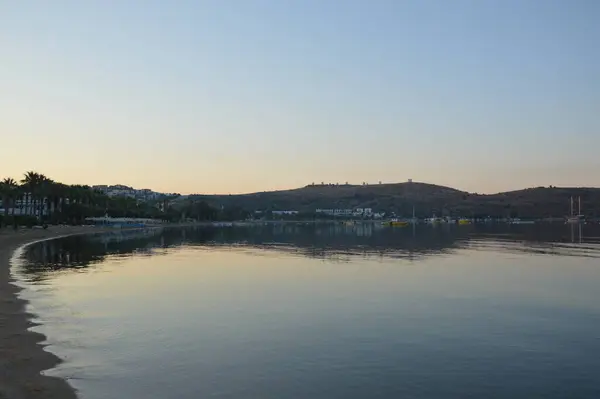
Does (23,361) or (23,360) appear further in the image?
(23,360)

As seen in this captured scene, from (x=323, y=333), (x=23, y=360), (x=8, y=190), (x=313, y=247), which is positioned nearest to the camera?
(x=23, y=360)

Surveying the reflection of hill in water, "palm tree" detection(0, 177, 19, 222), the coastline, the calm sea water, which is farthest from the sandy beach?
"palm tree" detection(0, 177, 19, 222)

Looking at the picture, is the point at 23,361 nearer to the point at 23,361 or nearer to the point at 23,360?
the point at 23,361

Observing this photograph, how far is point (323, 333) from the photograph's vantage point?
24.2 meters

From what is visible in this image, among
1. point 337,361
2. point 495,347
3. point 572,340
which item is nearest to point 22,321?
point 337,361

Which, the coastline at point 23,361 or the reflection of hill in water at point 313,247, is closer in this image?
the coastline at point 23,361

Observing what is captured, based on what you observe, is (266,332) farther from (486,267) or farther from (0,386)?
(486,267)

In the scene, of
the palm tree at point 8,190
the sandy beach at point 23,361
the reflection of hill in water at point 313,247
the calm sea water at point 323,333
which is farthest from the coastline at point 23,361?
the palm tree at point 8,190

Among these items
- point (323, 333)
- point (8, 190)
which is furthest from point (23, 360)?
point (8, 190)

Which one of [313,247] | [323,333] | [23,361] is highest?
[313,247]

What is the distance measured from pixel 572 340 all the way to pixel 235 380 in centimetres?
1476

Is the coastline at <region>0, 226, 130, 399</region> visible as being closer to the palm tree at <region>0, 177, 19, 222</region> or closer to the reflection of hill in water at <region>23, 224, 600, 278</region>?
the reflection of hill in water at <region>23, 224, 600, 278</region>

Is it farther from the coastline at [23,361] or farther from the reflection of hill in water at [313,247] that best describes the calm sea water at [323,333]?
the reflection of hill in water at [313,247]

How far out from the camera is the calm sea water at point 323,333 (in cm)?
1689
